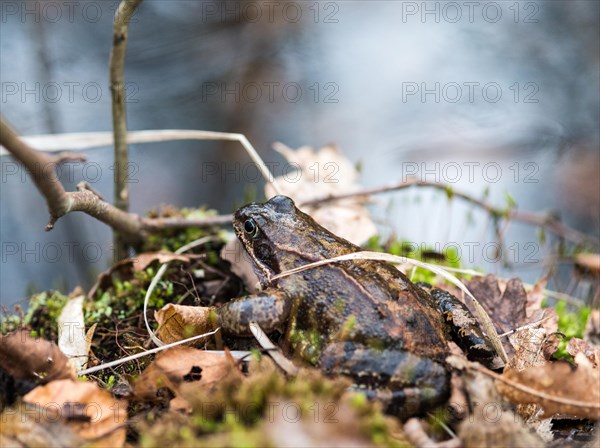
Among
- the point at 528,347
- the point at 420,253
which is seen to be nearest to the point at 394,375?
the point at 528,347

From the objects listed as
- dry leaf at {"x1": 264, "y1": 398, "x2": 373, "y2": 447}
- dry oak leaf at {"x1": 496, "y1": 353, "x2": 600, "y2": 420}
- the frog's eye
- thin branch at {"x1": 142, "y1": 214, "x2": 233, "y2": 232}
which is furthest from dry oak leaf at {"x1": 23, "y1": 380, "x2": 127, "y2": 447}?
thin branch at {"x1": 142, "y1": 214, "x2": 233, "y2": 232}

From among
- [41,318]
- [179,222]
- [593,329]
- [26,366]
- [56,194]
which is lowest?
[593,329]

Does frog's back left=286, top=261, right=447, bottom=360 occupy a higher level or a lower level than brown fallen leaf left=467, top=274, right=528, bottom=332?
higher

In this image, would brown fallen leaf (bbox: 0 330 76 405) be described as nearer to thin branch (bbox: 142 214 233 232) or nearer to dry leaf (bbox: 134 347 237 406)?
dry leaf (bbox: 134 347 237 406)

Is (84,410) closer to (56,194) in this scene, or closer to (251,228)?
(56,194)

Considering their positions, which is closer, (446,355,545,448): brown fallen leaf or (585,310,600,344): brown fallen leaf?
(446,355,545,448): brown fallen leaf

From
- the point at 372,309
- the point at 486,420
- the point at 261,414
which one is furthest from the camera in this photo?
the point at 372,309

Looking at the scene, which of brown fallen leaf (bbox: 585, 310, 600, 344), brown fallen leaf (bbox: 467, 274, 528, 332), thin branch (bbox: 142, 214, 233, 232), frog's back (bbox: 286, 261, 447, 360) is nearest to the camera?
frog's back (bbox: 286, 261, 447, 360)
